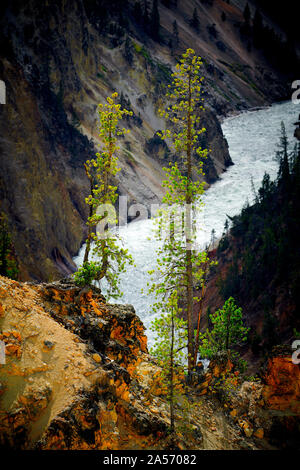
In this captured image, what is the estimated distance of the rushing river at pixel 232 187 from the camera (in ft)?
→ 126

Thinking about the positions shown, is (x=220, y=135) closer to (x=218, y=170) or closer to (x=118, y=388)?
(x=218, y=170)

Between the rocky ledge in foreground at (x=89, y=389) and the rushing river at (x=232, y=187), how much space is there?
855 cm

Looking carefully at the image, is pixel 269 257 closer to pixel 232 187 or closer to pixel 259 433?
pixel 259 433

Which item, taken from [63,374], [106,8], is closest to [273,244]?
[63,374]

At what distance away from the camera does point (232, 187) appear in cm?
6406

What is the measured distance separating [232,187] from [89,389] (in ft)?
198

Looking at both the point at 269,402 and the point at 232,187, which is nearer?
the point at 269,402

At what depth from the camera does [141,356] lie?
39.7 ft

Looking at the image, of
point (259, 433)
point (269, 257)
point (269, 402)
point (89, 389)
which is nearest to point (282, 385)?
point (269, 402)

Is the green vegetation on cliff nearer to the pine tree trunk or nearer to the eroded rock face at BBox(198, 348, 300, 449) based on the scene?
the eroded rock face at BBox(198, 348, 300, 449)

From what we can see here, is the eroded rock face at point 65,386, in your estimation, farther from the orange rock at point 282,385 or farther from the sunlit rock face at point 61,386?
the orange rock at point 282,385

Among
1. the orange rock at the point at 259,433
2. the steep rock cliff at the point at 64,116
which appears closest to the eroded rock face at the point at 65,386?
the orange rock at the point at 259,433

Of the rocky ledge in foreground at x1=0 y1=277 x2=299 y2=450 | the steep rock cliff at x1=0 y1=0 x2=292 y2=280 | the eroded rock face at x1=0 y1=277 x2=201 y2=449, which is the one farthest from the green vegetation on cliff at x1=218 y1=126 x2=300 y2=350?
the eroded rock face at x1=0 y1=277 x2=201 y2=449
